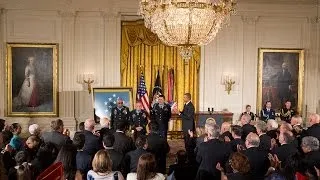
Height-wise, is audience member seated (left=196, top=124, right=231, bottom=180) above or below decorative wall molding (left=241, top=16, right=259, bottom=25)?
below

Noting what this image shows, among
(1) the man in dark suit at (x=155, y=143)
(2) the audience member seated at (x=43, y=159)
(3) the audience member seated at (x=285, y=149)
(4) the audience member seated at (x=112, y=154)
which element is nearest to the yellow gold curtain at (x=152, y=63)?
(1) the man in dark suit at (x=155, y=143)

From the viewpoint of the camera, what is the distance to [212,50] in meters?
17.2

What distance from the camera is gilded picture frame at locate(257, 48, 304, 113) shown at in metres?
17.3

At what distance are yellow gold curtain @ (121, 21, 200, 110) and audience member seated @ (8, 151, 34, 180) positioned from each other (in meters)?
10.5

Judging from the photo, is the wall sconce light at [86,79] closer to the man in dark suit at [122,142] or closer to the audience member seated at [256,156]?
the man in dark suit at [122,142]

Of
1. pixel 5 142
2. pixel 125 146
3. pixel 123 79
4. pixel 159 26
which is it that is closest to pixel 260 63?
pixel 123 79

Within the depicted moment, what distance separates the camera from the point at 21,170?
5738mm

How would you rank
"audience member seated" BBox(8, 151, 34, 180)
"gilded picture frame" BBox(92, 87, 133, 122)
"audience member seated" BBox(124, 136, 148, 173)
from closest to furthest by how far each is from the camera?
1. "audience member seated" BBox(8, 151, 34, 180)
2. "audience member seated" BBox(124, 136, 148, 173)
3. "gilded picture frame" BBox(92, 87, 133, 122)

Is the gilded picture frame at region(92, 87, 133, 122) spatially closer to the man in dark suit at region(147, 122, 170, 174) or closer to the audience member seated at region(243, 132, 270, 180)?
the man in dark suit at region(147, 122, 170, 174)

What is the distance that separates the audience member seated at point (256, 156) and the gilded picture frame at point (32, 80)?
10323mm

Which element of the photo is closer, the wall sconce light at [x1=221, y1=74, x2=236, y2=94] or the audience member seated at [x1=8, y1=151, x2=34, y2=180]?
the audience member seated at [x1=8, y1=151, x2=34, y2=180]

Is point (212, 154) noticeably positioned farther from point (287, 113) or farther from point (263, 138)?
point (287, 113)

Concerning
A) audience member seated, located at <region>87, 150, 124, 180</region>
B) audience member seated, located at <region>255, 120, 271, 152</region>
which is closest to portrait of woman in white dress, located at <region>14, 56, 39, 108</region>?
audience member seated, located at <region>255, 120, 271, 152</region>

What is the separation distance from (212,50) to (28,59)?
20.6ft
